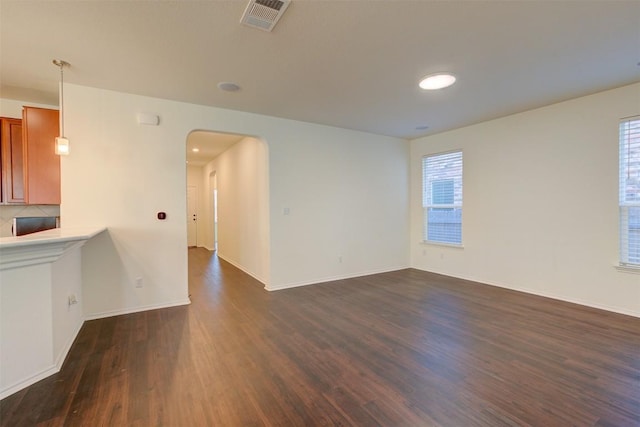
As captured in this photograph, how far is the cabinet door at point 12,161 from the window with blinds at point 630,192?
Answer: 7146mm

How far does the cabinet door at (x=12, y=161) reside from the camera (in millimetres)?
3447

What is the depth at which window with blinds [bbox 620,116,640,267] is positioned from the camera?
3.27 meters

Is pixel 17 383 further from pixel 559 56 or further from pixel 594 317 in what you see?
pixel 594 317

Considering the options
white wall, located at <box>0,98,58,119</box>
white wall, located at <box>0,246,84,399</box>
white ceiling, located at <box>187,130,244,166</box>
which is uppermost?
white ceiling, located at <box>187,130,244,166</box>

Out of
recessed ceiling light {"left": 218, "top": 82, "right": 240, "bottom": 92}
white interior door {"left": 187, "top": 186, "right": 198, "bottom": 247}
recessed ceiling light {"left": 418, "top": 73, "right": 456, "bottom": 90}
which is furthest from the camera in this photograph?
white interior door {"left": 187, "top": 186, "right": 198, "bottom": 247}

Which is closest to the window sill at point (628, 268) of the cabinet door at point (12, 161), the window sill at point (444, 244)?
the window sill at point (444, 244)

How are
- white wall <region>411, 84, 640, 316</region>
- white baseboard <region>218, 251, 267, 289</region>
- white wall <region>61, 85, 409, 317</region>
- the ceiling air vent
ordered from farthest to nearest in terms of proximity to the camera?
white baseboard <region>218, 251, 267, 289</region> → white wall <region>411, 84, 640, 316</region> → white wall <region>61, 85, 409, 317</region> → the ceiling air vent

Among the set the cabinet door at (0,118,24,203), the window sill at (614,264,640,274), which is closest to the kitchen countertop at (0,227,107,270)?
the cabinet door at (0,118,24,203)

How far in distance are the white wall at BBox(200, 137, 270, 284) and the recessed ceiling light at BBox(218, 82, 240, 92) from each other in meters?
1.21

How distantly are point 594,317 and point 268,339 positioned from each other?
3630 millimetres

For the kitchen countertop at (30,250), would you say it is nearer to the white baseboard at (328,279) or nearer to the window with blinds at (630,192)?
the white baseboard at (328,279)

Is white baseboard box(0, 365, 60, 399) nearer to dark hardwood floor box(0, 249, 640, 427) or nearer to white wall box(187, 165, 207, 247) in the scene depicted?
dark hardwood floor box(0, 249, 640, 427)

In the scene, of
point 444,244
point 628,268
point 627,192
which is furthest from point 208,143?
point 628,268

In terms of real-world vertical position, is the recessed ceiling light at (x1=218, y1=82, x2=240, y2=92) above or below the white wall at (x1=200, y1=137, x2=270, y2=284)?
above
